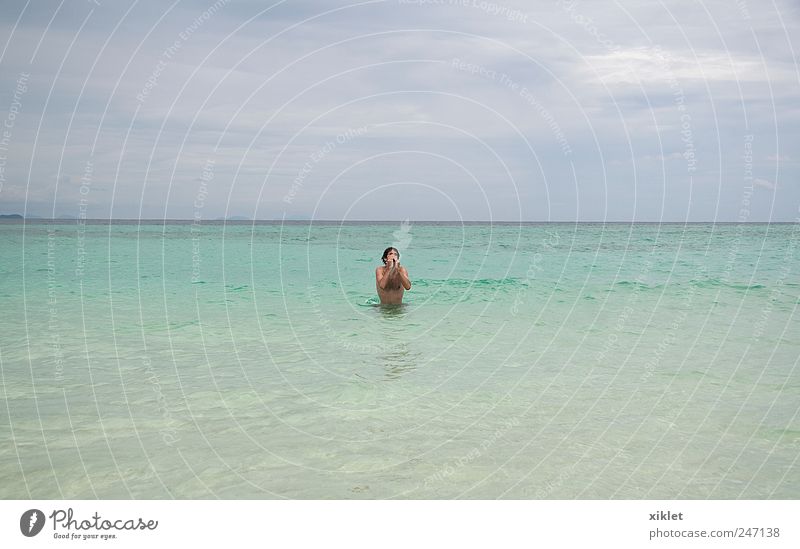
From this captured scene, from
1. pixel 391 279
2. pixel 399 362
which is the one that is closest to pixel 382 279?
pixel 391 279

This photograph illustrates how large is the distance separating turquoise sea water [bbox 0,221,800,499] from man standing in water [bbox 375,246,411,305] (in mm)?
436

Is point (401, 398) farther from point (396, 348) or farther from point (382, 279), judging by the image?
point (382, 279)

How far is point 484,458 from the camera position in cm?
588

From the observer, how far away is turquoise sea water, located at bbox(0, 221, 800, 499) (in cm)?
548

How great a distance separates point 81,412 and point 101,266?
81.0 ft

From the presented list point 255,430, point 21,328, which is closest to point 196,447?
point 255,430

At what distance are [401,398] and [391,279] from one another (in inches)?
298

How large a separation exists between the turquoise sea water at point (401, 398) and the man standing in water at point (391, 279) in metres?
0.44

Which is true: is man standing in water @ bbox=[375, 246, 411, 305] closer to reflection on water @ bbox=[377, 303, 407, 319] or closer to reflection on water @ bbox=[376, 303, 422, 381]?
reflection on water @ bbox=[377, 303, 407, 319]

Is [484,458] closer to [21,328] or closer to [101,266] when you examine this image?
[21,328]

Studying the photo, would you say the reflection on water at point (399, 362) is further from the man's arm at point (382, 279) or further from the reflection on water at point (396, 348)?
the man's arm at point (382, 279)

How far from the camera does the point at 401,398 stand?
7.88 metres

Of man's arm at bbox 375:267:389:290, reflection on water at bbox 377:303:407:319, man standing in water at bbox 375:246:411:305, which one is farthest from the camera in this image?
man's arm at bbox 375:267:389:290

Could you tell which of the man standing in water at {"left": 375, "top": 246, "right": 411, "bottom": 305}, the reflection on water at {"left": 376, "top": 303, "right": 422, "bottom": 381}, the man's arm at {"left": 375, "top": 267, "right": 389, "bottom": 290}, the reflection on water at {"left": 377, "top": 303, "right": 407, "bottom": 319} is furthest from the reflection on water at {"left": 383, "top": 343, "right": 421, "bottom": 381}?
the man's arm at {"left": 375, "top": 267, "right": 389, "bottom": 290}
